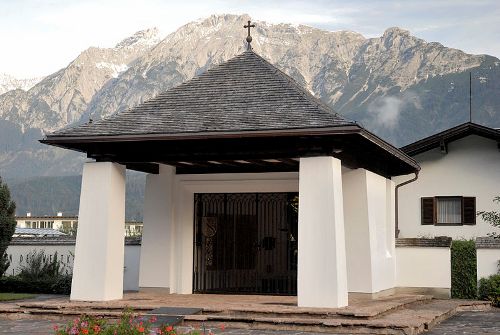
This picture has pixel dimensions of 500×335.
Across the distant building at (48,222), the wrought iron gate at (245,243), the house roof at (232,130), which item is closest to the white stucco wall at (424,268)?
the wrought iron gate at (245,243)

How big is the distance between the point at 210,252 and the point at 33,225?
9830cm

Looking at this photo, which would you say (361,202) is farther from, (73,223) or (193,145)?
(73,223)

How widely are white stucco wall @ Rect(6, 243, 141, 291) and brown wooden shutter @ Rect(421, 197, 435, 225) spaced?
9.04m

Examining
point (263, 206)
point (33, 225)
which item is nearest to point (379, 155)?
point (263, 206)

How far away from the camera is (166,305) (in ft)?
58.5

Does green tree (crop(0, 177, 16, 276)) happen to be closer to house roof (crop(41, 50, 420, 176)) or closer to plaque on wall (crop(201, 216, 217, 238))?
house roof (crop(41, 50, 420, 176))

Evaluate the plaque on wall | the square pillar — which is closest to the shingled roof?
the square pillar

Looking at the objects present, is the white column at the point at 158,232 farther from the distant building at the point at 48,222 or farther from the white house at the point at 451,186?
the distant building at the point at 48,222

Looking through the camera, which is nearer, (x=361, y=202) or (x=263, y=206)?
(x=361, y=202)

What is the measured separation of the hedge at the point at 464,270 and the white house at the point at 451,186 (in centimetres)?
274

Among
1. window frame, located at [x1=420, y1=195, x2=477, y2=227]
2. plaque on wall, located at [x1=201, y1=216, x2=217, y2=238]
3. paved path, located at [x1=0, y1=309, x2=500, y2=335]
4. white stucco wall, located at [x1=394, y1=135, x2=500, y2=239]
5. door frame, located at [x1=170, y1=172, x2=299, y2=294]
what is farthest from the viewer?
window frame, located at [x1=420, y1=195, x2=477, y2=227]

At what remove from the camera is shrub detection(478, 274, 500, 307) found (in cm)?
2234

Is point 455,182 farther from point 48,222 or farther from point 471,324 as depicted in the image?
point 48,222

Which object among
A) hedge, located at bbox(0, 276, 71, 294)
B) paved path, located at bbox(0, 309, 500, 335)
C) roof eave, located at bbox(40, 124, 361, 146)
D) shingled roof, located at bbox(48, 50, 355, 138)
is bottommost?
paved path, located at bbox(0, 309, 500, 335)
